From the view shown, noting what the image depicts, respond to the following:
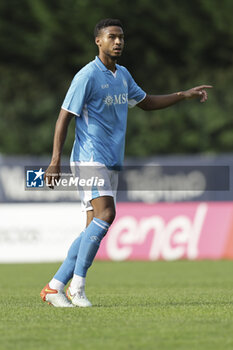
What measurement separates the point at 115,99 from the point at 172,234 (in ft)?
35.4

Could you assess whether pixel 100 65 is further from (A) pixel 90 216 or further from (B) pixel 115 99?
(A) pixel 90 216

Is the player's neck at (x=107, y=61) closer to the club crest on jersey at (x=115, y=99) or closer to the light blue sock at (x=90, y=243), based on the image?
the club crest on jersey at (x=115, y=99)

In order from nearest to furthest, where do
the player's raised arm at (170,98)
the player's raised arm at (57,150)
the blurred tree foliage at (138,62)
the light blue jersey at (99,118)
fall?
the player's raised arm at (57,150)
the light blue jersey at (99,118)
the player's raised arm at (170,98)
the blurred tree foliage at (138,62)

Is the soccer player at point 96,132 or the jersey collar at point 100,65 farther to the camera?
the jersey collar at point 100,65

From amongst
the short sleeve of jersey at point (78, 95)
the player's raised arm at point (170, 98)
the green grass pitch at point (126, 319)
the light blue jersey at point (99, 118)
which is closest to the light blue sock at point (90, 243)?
the green grass pitch at point (126, 319)

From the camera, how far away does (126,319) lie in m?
6.54

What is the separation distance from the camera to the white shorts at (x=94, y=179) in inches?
291

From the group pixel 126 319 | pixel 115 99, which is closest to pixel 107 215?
pixel 115 99

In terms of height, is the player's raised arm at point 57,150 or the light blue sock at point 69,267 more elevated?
the player's raised arm at point 57,150

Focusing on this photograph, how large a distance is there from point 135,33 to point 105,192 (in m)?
34.5

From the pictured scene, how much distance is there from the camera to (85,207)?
25.0 ft

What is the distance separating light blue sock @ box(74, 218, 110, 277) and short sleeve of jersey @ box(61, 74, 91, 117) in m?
0.90

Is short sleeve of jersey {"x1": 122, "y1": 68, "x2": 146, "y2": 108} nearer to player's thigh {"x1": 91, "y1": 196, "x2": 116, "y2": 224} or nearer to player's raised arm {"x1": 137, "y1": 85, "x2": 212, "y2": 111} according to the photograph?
player's raised arm {"x1": 137, "y1": 85, "x2": 212, "y2": 111}

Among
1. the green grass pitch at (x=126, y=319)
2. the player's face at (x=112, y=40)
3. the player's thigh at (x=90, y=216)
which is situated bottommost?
the green grass pitch at (x=126, y=319)
